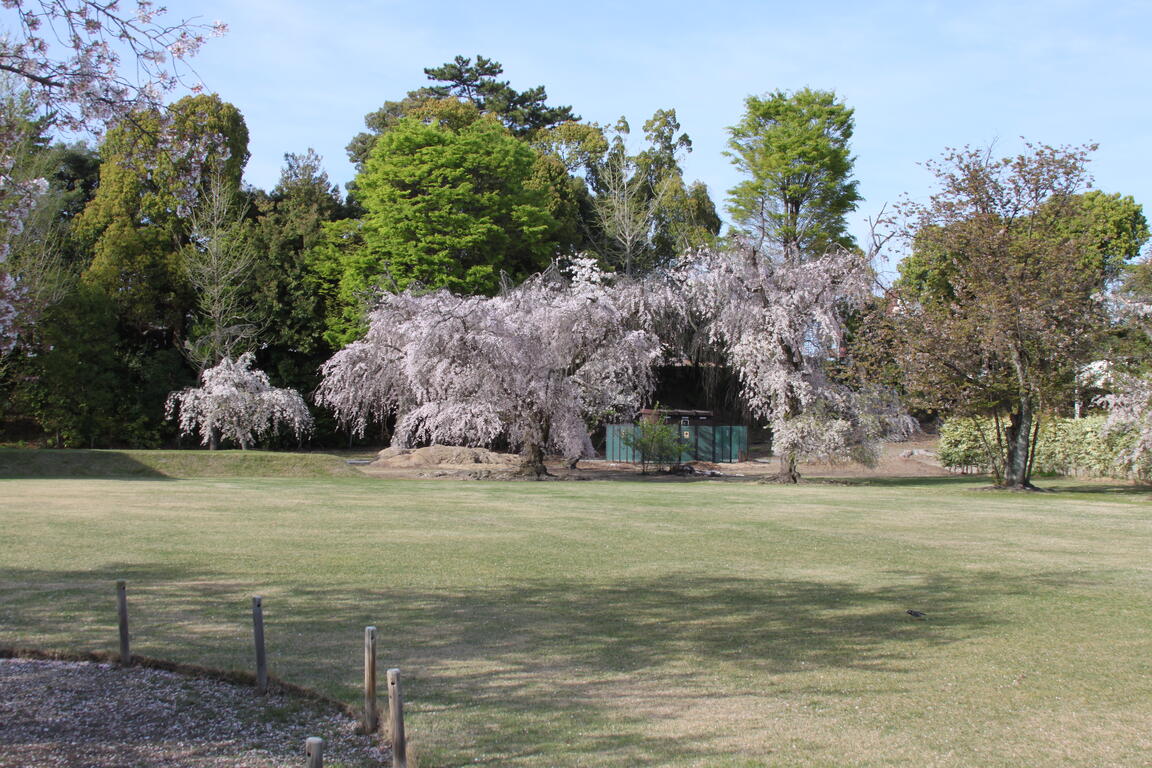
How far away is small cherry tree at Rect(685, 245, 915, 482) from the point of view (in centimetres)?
2939

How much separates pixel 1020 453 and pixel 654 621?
21.9 metres

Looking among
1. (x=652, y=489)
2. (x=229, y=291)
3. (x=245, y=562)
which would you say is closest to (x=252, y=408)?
(x=229, y=291)

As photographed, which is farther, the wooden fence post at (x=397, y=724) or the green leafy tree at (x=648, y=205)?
the green leafy tree at (x=648, y=205)

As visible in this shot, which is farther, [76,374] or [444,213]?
[444,213]

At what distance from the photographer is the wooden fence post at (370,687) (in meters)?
5.39

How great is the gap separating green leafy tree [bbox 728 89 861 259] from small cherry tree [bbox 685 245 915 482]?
18.7 meters

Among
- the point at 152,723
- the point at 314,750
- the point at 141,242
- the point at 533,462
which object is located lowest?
the point at 152,723

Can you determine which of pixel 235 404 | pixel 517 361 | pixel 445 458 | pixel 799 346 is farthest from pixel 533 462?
pixel 235 404

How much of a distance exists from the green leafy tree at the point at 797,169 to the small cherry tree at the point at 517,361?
20728 mm

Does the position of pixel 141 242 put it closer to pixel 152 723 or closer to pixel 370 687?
pixel 152 723

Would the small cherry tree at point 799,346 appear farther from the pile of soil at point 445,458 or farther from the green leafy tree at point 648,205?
the green leafy tree at point 648,205

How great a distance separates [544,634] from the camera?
8367mm

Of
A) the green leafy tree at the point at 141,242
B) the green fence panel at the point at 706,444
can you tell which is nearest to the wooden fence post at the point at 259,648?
the green fence panel at the point at 706,444

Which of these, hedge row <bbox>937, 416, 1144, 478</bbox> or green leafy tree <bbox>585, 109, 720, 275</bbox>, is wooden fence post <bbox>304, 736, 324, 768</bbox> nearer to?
hedge row <bbox>937, 416, 1144, 478</bbox>
